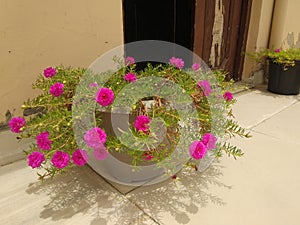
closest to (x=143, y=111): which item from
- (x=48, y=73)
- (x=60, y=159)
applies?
(x=60, y=159)

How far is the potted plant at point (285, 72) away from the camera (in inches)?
96.7

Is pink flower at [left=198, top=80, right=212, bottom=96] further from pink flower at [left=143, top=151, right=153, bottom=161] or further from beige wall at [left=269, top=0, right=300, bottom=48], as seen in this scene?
beige wall at [left=269, top=0, right=300, bottom=48]

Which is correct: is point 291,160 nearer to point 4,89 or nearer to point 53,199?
point 53,199

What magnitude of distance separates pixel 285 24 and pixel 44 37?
248 cm

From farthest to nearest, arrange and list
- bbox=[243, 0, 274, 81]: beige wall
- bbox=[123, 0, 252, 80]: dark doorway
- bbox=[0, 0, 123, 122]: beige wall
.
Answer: bbox=[243, 0, 274, 81]: beige wall < bbox=[123, 0, 252, 80]: dark doorway < bbox=[0, 0, 123, 122]: beige wall

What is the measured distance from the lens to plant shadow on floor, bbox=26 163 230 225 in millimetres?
1016

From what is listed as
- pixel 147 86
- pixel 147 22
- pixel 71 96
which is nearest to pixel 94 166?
pixel 71 96

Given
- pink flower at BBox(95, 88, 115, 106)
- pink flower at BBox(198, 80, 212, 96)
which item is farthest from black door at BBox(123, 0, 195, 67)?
pink flower at BBox(95, 88, 115, 106)

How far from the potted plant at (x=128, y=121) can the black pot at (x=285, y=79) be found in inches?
64.6

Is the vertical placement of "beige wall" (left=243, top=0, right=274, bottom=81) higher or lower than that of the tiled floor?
higher

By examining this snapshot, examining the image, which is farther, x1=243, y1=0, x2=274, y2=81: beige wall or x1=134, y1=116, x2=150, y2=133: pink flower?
x1=243, y1=0, x2=274, y2=81: beige wall

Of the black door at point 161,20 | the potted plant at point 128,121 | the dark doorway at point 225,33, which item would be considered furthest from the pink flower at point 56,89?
the dark doorway at point 225,33

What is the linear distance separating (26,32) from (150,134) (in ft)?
2.82

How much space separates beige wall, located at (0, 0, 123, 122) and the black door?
856 mm
